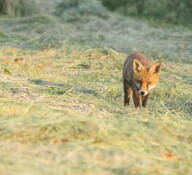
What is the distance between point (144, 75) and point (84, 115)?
103 inches

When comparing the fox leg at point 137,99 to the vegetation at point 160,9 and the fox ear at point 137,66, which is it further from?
the vegetation at point 160,9

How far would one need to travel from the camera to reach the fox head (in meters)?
7.59

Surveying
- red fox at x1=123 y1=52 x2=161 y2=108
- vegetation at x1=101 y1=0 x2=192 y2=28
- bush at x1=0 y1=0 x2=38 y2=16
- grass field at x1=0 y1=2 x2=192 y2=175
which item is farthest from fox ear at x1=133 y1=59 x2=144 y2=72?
vegetation at x1=101 y1=0 x2=192 y2=28

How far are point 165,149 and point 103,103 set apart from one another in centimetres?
243

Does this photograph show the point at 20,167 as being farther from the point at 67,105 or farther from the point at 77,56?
the point at 77,56

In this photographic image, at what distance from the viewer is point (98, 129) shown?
185 inches

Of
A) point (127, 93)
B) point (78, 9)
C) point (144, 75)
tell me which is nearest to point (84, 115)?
point (144, 75)

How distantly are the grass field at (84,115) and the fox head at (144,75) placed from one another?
31cm

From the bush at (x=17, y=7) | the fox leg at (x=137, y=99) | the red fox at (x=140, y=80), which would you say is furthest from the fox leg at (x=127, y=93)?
the bush at (x=17, y=7)

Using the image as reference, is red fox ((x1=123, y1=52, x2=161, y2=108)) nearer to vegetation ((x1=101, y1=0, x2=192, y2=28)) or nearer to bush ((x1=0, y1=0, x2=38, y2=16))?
bush ((x1=0, y1=0, x2=38, y2=16))

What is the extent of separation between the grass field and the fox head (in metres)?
0.31

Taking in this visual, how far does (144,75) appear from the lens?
7.66 meters

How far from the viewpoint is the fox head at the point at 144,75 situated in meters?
7.59

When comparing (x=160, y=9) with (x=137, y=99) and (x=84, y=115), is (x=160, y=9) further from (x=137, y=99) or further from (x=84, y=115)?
(x=84, y=115)
